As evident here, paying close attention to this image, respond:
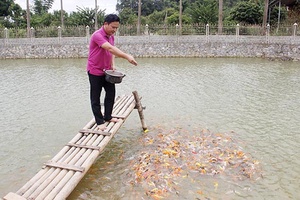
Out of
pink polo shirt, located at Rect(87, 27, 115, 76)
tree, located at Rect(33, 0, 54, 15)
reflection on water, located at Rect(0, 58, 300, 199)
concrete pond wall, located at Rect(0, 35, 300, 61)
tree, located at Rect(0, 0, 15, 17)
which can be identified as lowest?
reflection on water, located at Rect(0, 58, 300, 199)

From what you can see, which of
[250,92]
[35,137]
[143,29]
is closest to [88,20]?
[143,29]

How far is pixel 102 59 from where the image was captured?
436 centimetres

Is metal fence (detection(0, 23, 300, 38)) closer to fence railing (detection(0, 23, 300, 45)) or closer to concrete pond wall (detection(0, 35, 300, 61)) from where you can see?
fence railing (detection(0, 23, 300, 45))

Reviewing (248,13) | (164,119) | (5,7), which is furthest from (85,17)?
(164,119)

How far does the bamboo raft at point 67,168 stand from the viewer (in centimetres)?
303

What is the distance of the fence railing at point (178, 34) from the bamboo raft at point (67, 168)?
676 inches

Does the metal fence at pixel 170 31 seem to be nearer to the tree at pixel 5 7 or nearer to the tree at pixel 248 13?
the tree at pixel 248 13

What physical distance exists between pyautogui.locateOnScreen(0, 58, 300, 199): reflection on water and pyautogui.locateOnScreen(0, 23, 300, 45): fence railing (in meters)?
7.56

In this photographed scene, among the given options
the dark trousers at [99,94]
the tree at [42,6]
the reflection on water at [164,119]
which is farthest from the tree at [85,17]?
the dark trousers at [99,94]

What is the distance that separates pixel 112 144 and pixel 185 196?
211cm

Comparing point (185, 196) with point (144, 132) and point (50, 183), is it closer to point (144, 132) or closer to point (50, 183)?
point (50, 183)

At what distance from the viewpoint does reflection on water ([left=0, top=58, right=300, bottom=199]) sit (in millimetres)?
4086

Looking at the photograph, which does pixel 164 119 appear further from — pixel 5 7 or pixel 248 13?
pixel 5 7

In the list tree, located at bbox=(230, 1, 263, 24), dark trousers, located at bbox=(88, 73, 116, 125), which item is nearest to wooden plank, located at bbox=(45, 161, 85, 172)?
dark trousers, located at bbox=(88, 73, 116, 125)
